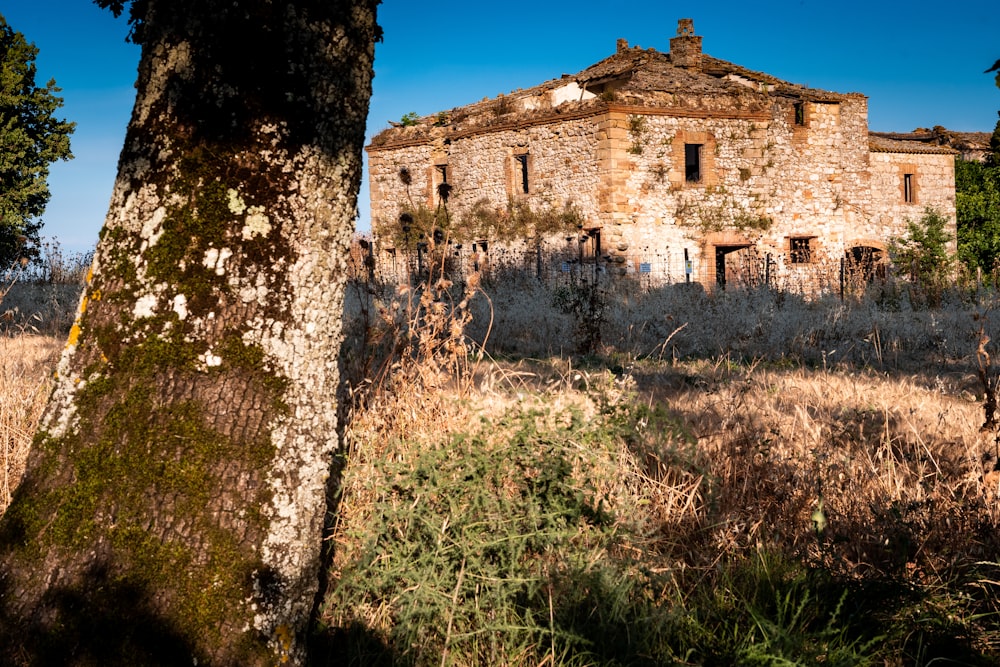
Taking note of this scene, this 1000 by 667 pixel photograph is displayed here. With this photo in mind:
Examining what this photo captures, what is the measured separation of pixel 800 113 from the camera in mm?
21047

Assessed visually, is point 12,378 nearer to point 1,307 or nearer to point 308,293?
point 308,293

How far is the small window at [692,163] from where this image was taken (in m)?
20.0

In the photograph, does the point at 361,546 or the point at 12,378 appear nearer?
the point at 361,546

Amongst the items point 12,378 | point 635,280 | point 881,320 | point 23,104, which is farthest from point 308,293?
point 635,280

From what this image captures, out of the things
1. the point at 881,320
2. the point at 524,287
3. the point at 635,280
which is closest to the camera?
the point at 881,320

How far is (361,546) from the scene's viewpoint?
3082 millimetres

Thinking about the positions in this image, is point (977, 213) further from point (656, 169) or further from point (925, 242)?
point (656, 169)

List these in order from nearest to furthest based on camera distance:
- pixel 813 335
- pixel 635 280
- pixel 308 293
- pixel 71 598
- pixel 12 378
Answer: pixel 71 598 → pixel 308 293 → pixel 12 378 → pixel 813 335 → pixel 635 280

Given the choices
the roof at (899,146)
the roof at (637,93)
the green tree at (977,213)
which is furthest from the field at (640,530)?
the green tree at (977,213)

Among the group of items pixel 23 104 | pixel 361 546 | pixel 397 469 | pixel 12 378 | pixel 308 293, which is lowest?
pixel 361 546

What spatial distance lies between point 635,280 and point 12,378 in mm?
15207

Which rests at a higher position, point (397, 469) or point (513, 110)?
point (513, 110)

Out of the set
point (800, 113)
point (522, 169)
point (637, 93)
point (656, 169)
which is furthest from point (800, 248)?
point (522, 169)

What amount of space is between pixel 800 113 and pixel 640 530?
20.7 metres
